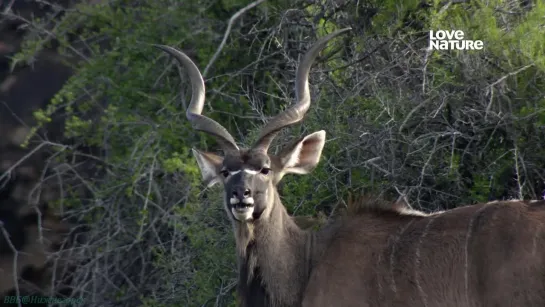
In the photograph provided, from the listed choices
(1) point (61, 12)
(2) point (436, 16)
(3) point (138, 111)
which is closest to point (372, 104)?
(2) point (436, 16)

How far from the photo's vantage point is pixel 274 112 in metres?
6.09

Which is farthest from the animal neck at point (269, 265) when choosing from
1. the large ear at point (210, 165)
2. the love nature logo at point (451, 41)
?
the love nature logo at point (451, 41)

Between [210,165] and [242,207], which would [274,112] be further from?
[242,207]

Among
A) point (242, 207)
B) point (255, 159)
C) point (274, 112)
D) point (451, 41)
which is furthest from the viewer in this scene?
point (274, 112)

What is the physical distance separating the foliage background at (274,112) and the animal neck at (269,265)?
1.54 feet

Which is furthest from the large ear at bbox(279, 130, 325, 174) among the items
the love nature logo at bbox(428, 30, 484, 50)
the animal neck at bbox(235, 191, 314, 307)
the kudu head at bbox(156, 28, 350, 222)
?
the love nature logo at bbox(428, 30, 484, 50)

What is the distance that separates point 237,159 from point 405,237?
0.72 m

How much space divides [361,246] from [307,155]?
0.54 m

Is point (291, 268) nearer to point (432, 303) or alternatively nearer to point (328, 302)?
point (328, 302)

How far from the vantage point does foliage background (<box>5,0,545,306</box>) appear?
496 centimetres

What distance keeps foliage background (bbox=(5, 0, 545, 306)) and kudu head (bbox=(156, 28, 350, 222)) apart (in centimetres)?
35

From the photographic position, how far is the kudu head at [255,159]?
4180 millimetres

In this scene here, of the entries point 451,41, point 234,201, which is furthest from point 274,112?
point 234,201

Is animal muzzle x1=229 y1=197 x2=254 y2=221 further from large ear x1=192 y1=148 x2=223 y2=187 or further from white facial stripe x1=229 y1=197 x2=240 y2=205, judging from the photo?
large ear x1=192 y1=148 x2=223 y2=187
